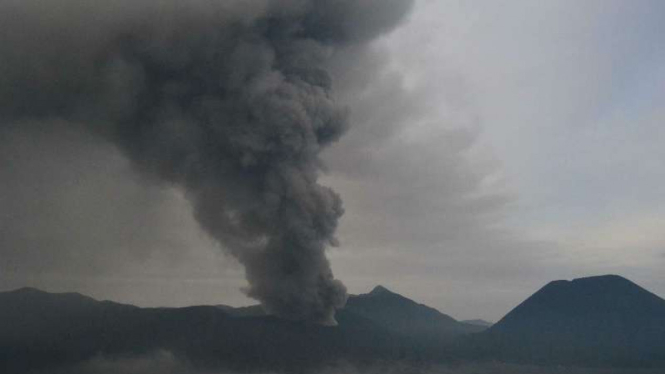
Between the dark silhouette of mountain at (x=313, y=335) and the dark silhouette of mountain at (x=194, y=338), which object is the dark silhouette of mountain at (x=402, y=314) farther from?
the dark silhouette of mountain at (x=194, y=338)

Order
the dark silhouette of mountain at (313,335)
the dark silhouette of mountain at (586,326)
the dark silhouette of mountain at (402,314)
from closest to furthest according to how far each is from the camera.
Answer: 1. the dark silhouette of mountain at (313,335)
2. the dark silhouette of mountain at (586,326)
3. the dark silhouette of mountain at (402,314)

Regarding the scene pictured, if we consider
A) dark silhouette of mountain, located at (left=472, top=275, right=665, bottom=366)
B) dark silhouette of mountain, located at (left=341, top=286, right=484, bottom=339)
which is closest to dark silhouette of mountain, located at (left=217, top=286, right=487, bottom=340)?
dark silhouette of mountain, located at (left=341, top=286, right=484, bottom=339)

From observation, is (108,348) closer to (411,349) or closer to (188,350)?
(188,350)

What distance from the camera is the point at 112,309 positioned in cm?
8825

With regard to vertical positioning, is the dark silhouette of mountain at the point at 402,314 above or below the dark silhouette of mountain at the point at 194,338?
above

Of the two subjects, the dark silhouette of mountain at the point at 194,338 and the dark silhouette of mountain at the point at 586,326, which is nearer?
the dark silhouette of mountain at the point at 194,338

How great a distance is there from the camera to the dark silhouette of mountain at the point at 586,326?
9112 centimetres

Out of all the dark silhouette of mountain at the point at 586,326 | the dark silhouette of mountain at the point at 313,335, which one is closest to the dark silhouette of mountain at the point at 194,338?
the dark silhouette of mountain at the point at 313,335

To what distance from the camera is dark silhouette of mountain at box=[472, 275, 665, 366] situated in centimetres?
9112

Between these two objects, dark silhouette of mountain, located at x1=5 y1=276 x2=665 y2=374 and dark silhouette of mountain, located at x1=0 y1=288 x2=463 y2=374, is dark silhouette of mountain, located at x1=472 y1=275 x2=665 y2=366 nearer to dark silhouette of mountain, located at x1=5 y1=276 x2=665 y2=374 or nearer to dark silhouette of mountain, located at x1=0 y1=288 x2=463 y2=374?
dark silhouette of mountain, located at x1=5 y1=276 x2=665 y2=374

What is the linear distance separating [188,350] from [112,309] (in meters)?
22.9

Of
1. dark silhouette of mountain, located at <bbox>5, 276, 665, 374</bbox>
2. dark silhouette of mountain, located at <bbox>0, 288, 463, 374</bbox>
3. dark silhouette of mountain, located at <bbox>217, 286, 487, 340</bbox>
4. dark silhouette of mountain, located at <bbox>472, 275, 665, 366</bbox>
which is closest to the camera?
dark silhouette of mountain, located at <bbox>0, 288, 463, 374</bbox>

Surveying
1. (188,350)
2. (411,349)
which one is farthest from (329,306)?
(411,349)

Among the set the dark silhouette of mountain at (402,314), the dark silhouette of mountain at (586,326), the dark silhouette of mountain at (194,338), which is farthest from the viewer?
the dark silhouette of mountain at (402,314)
